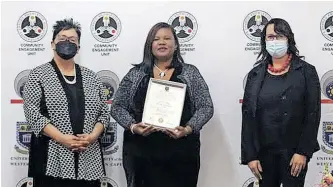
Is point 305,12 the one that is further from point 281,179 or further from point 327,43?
point 281,179

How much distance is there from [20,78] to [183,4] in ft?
3.79

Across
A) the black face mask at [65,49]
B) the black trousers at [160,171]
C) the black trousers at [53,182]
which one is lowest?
the black trousers at [53,182]

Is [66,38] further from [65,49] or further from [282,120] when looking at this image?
[282,120]

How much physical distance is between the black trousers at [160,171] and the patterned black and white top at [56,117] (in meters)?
0.20

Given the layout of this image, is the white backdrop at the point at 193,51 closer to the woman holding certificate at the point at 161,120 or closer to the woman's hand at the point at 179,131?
the woman holding certificate at the point at 161,120

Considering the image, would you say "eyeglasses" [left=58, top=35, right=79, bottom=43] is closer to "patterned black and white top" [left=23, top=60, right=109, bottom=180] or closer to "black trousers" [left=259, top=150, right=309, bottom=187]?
"patterned black and white top" [left=23, top=60, right=109, bottom=180]

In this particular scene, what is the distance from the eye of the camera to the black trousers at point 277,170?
2553 mm

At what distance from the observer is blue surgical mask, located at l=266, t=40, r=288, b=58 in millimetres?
2662

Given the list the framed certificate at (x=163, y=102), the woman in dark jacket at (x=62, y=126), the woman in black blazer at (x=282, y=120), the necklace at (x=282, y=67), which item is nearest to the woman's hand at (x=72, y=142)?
the woman in dark jacket at (x=62, y=126)

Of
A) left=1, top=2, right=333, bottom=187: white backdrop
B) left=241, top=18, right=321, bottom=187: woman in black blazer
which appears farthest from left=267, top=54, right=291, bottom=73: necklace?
left=1, top=2, right=333, bottom=187: white backdrop

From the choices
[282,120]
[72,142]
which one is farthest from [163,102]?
[282,120]

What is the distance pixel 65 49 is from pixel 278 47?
3.71ft

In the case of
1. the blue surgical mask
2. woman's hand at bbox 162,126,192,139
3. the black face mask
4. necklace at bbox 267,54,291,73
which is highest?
the blue surgical mask

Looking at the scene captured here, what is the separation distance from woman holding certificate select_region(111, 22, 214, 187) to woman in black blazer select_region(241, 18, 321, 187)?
27 cm
